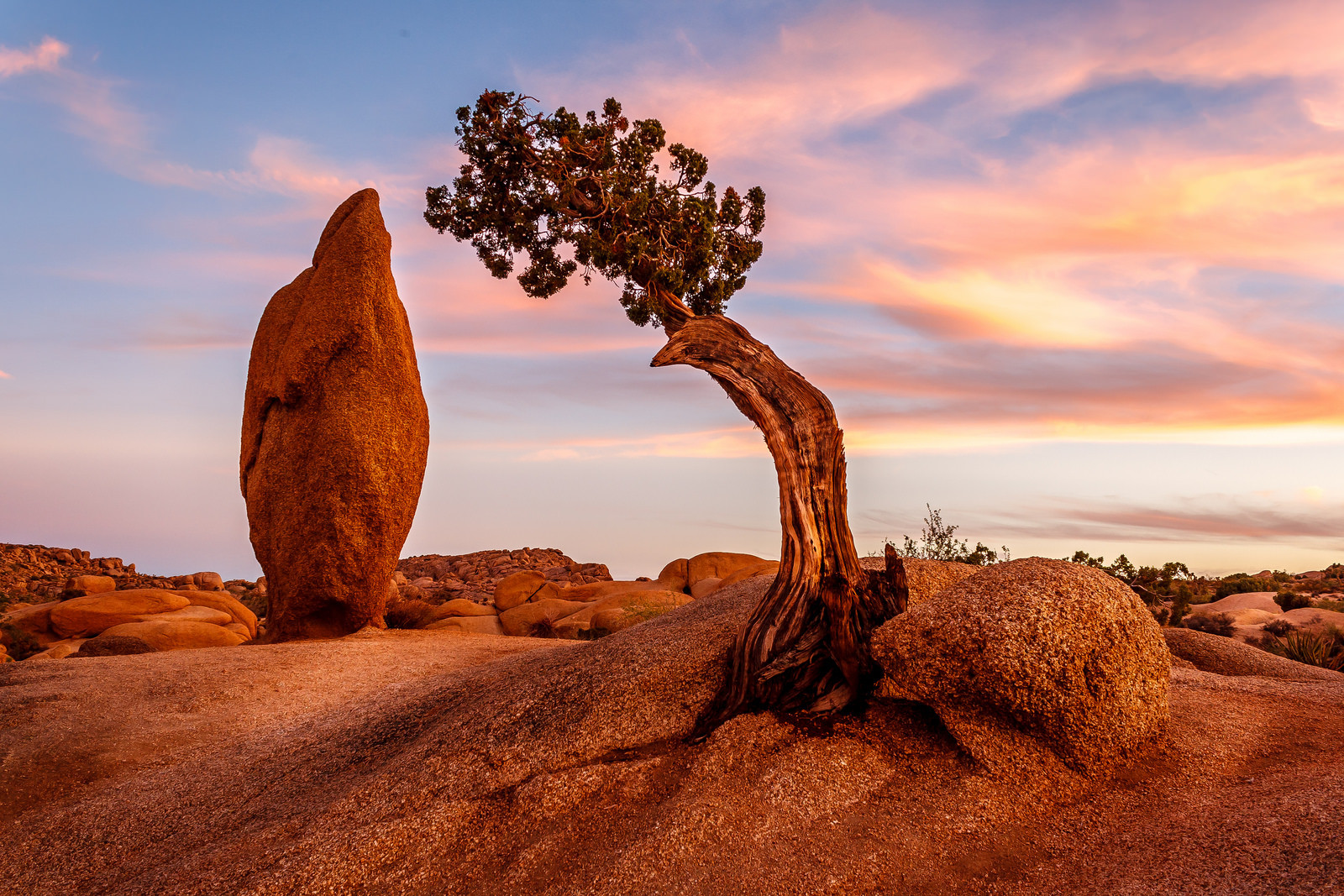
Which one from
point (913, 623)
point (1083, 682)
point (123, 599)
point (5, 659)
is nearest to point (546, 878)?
point (913, 623)

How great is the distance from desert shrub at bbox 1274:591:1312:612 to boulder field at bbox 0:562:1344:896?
16.0 metres

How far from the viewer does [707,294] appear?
1066 cm

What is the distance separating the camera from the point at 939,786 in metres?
6.52

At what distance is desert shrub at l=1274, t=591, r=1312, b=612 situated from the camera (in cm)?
2212

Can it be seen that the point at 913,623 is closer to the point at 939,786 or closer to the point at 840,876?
the point at 939,786

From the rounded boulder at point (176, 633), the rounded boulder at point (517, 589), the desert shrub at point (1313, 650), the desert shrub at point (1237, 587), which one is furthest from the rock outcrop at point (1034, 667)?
the desert shrub at point (1237, 587)

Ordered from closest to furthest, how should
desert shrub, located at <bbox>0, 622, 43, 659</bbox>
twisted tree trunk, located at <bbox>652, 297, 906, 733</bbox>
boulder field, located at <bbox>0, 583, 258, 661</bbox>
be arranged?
twisted tree trunk, located at <bbox>652, 297, 906, 733</bbox>, boulder field, located at <bbox>0, 583, 258, 661</bbox>, desert shrub, located at <bbox>0, 622, 43, 659</bbox>

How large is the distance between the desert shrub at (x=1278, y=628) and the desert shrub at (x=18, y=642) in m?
27.8

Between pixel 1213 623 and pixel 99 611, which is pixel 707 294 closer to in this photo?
pixel 1213 623

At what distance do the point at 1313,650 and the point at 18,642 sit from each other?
2694cm

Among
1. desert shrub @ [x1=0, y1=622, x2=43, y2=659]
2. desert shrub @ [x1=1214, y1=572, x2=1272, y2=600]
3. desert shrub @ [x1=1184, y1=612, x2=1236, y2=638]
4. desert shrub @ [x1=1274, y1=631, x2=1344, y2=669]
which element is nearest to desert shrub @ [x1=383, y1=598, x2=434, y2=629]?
desert shrub @ [x1=0, y1=622, x2=43, y2=659]

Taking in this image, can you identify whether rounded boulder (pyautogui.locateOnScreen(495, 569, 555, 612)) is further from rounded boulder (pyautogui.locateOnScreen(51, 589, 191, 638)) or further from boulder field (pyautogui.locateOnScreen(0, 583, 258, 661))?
rounded boulder (pyautogui.locateOnScreen(51, 589, 191, 638))

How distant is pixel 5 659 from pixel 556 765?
16.4 meters

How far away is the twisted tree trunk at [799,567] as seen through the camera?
7.67 m
